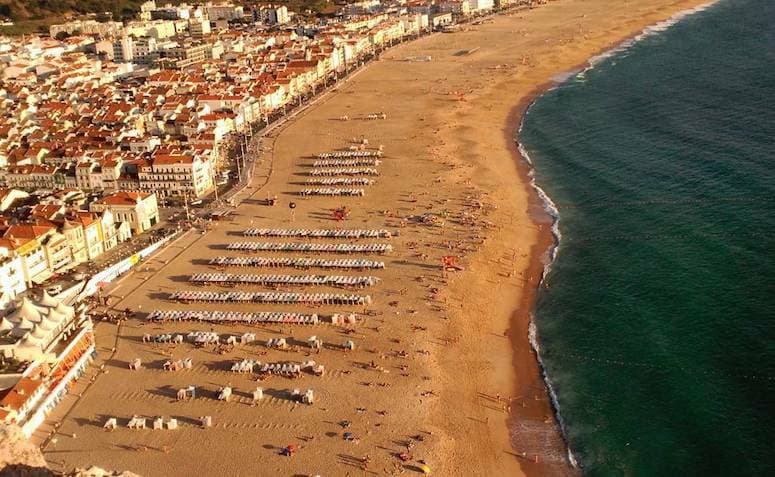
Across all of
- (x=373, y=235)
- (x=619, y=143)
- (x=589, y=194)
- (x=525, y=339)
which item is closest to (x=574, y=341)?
(x=525, y=339)

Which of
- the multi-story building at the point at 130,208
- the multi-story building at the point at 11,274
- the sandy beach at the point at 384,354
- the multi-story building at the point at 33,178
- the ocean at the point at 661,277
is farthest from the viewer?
the multi-story building at the point at 33,178

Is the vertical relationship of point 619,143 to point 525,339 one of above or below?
above

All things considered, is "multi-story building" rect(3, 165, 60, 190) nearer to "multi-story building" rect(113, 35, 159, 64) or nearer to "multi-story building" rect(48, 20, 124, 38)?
"multi-story building" rect(113, 35, 159, 64)

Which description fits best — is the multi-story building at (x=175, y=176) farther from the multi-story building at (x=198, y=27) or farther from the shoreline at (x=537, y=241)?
the multi-story building at (x=198, y=27)

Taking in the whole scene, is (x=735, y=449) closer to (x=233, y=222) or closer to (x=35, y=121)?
(x=233, y=222)

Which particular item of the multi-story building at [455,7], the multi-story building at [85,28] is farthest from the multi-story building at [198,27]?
the multi-story building at [455,7]

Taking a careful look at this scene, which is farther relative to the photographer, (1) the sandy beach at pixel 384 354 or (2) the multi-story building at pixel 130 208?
(2) the multi-story building at pixel 130 208

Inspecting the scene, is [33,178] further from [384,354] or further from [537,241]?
[537,241]
